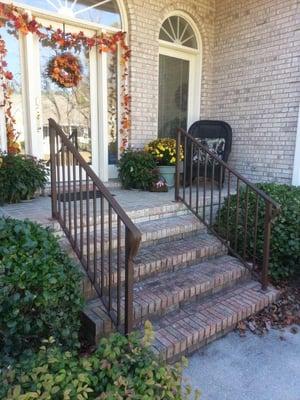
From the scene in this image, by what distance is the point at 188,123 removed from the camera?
204 inches

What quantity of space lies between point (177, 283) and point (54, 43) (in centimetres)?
310

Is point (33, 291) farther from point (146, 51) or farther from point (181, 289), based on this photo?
point (146, 51)

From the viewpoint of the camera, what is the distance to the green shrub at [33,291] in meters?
1.46

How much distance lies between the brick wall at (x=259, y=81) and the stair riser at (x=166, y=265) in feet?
5.94

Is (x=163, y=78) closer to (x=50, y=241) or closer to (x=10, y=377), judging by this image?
(x=50, y=241)

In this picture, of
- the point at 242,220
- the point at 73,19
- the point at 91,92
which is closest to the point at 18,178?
the point at 91,92

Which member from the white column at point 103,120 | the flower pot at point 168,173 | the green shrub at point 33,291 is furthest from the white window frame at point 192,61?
the green shrub at point 33,291

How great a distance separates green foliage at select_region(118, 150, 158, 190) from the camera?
4.07 metres

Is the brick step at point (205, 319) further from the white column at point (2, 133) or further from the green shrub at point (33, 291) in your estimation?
the white column at point (2, 133)

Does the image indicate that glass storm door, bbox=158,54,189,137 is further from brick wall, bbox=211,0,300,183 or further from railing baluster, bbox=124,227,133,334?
railing baluster, bbox=124,227,133,334

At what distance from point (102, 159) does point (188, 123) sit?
1.68 metres

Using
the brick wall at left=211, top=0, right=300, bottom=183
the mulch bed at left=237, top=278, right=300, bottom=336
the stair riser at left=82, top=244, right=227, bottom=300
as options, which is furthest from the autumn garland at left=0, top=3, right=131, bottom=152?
the mulch bed at left=237, top=278, right=300, bottom=336

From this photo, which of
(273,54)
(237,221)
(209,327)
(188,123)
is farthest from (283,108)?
(209,327)

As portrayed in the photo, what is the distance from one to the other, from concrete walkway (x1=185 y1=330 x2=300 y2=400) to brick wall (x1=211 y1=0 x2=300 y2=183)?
7.94 ft
